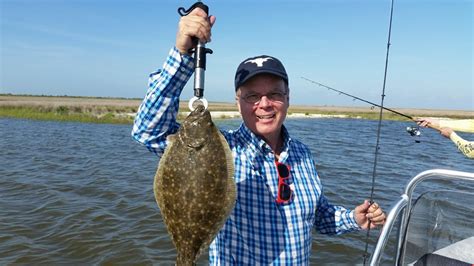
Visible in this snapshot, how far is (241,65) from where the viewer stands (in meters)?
2.85

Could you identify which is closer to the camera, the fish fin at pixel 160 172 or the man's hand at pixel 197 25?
the man's hand at pixel 197 25

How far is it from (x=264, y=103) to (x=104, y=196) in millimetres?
9841

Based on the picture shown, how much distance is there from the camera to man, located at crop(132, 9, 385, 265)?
245 centimetres

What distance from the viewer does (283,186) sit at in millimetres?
2689

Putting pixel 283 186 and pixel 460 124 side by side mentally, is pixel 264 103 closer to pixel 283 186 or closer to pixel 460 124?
pixel 283 186

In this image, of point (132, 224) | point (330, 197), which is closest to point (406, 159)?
point (330, 197)

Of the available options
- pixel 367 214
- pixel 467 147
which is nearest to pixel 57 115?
pixel 467 147

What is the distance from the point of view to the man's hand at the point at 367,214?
309 centimetres

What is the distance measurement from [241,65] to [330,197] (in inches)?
377

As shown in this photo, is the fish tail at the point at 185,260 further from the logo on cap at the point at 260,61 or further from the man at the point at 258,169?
the logo on cap at the point at 260,61

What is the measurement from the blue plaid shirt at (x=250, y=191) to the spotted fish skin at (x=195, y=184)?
0.29m

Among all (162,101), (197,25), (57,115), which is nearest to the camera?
(197,25)

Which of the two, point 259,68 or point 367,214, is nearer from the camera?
point 259,68

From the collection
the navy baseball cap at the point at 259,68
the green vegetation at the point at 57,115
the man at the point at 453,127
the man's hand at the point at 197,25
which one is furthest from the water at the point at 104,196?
the green vegetation at the point at 57,115
